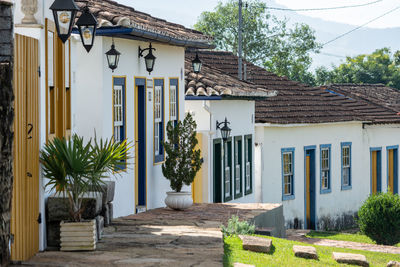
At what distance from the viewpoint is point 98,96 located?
45.2 feet

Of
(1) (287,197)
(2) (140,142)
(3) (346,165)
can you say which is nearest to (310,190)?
(1) (287,197)

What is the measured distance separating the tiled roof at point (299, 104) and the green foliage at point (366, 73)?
22.0 m

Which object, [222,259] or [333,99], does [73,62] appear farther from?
[333,99]

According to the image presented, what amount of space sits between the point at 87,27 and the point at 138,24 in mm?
2449

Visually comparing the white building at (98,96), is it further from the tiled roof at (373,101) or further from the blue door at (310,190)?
the tiled roof at (373,101)

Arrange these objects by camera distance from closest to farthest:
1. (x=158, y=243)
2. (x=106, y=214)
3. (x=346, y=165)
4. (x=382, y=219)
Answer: (x=158, y=243)
(x=106, y=214)
(x=382, y=219)
(x=346, y=165)

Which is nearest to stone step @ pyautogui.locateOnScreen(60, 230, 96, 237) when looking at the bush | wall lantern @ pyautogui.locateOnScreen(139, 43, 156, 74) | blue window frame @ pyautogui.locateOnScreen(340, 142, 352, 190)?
wall lantern @ pyautogui.locateOnScreen(139, 43, 156, 74)

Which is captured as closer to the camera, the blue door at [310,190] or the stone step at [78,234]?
the stone step at [78,234]

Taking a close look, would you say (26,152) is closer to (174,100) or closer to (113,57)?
(113,57)

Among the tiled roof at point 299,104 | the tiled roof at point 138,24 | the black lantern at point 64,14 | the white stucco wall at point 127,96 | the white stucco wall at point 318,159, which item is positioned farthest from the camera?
the tiled roof at point 299,104

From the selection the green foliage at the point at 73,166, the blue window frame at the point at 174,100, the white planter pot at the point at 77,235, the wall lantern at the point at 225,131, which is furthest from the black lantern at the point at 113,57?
the wall lantern at the point at 225,131

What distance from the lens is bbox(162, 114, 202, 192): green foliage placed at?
15836 mm

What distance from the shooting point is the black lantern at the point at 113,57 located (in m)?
13.6

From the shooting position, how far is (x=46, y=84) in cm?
988
